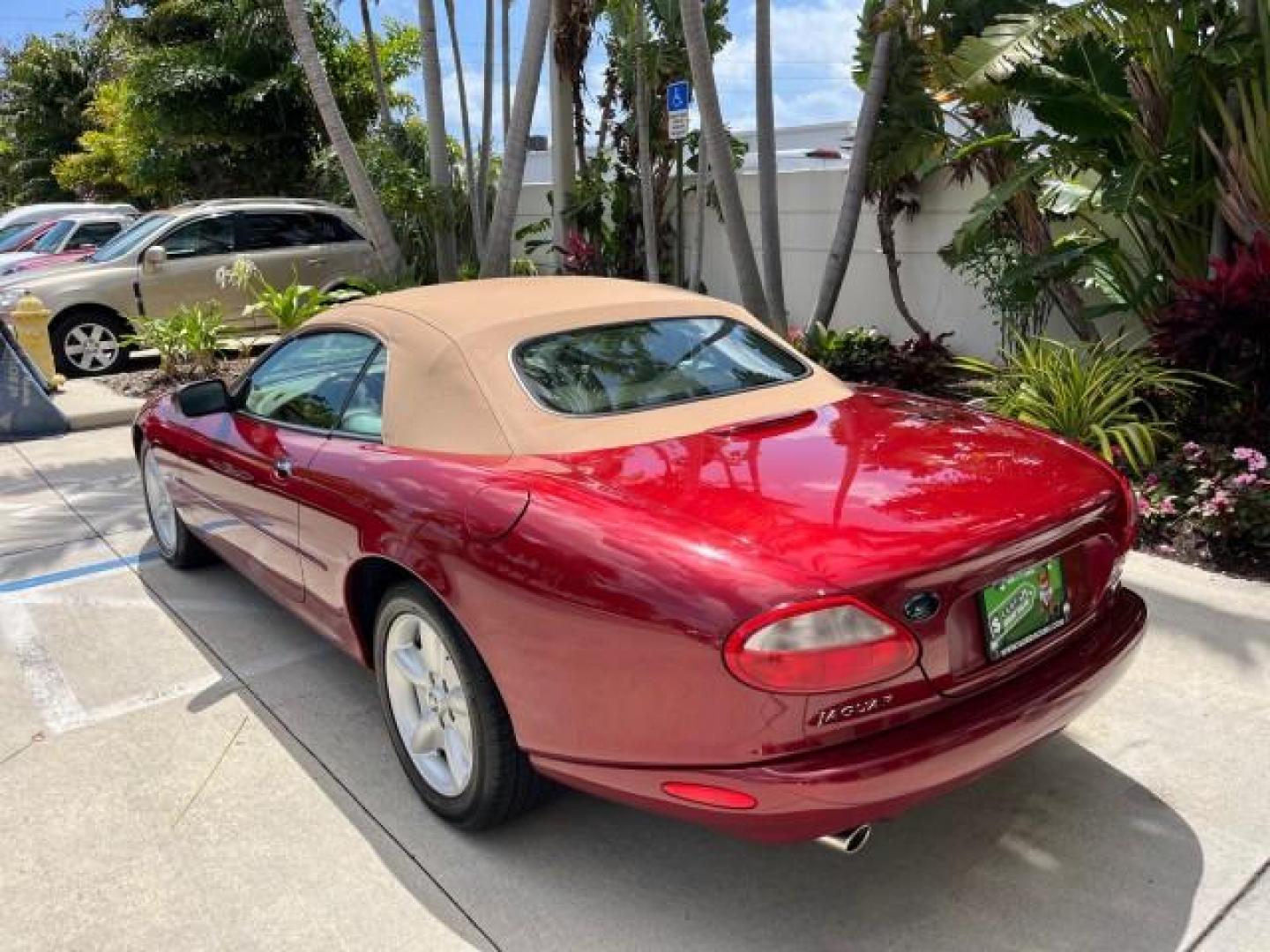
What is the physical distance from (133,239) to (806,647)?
11445mm

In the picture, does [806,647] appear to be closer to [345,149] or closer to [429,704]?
[429,704]

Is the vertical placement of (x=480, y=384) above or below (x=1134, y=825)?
above

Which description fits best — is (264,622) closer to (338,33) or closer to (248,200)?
(248,200)

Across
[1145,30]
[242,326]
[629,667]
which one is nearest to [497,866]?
[629,667]

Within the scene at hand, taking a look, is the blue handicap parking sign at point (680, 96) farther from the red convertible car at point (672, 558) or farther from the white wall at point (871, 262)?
the red convertible car at point (672, 558)

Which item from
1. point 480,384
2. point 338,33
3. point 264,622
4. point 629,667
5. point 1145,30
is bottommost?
point 264,622

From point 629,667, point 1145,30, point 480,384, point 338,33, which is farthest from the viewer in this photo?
point 338,33

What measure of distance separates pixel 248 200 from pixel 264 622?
881cm

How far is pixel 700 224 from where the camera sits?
10.9 m

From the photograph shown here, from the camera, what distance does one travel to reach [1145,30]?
5.87 metres

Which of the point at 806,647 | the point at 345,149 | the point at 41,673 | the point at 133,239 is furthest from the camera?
the point at 133,239

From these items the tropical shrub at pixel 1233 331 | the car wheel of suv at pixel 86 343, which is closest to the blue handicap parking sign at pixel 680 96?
the tropical shrub at pixel 1233 331

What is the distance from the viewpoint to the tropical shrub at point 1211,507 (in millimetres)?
4605

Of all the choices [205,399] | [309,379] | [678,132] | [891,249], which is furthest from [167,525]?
[891,249]
